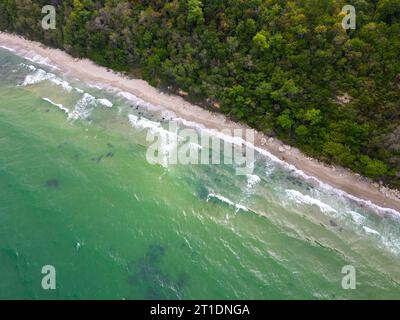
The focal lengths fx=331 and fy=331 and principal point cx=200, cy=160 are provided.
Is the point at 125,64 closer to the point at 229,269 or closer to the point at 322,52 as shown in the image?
the point at 322,52

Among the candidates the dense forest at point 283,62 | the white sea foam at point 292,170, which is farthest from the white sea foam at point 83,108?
the white sea foam at point 292,170

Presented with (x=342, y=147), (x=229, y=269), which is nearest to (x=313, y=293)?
(x=229, y=269)

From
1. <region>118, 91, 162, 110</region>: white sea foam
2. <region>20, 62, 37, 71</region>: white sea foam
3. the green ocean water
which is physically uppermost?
<region>20, 62, 37, 71</region>: white sea foam

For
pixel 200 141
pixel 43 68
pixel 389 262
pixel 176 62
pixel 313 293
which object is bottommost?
pixel 313 293

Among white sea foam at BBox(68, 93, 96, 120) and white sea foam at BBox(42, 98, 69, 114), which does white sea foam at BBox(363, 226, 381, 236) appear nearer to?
white sea foam at BBox(68, 93, 96, 120)

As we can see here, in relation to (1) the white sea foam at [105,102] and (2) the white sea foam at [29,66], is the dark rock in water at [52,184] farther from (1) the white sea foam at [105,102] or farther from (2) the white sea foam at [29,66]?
(2) the white sea foam at [29,66]

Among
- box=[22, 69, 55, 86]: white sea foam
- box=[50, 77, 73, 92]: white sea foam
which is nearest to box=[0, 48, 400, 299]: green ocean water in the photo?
box=[50, 77, 73, 92]: white sea foam
